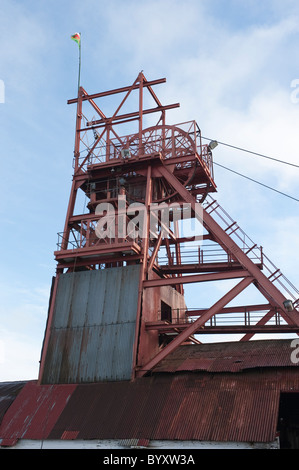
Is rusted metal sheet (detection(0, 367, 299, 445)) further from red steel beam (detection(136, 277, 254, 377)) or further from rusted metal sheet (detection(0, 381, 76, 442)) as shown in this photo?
red steel beam (detection(136, 277, 254, 377))

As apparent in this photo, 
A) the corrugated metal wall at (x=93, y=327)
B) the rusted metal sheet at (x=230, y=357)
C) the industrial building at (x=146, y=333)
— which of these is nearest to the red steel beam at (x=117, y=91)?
the industrial building at (x=146, y=333)

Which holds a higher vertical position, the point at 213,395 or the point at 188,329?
the point at 188,329

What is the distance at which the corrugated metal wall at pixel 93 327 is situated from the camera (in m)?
24.8

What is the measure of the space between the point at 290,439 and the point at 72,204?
17.4m

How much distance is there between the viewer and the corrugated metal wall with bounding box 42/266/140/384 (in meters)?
24.8

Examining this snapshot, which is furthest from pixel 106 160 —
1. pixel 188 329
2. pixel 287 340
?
pixel 287 340

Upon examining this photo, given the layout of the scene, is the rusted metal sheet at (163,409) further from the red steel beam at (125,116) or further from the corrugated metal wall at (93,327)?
the red steel beam at (125,116)

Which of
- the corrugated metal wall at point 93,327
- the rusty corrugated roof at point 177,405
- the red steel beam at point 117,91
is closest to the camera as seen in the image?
the rusty corrugated roof at point 177,405

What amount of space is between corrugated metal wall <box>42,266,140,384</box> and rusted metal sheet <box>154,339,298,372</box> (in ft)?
7.86

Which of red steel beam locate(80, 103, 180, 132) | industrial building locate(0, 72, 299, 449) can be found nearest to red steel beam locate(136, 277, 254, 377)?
industrial building locate(0, 72, 299, 449)

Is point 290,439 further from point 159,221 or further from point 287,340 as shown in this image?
point 159,221

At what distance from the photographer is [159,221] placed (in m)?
29.8

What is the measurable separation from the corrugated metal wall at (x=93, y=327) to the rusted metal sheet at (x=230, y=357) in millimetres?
2395
